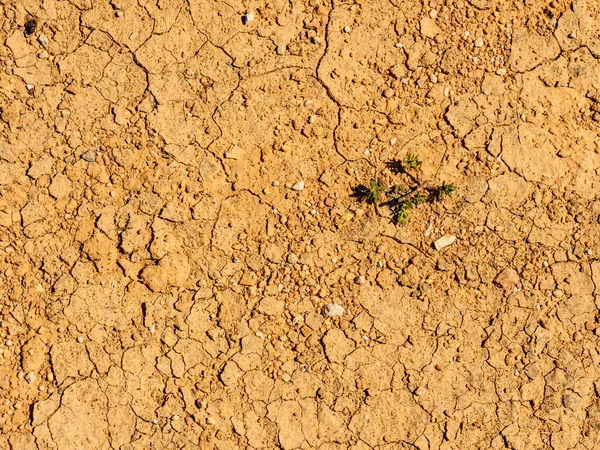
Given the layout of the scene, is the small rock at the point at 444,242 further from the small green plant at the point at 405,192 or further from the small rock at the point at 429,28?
the small rock at the point at 429,28

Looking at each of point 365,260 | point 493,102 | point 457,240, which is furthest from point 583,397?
point 493,102

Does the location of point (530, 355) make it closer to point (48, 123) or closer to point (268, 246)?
point (268, 246)

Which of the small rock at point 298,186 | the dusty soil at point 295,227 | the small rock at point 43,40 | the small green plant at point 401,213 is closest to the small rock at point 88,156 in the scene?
the dusty soil at point 295,227

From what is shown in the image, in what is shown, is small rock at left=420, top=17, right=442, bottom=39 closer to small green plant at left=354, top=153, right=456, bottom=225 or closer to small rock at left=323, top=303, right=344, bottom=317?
small green plant at left=354, top=153, right=456, bottom=225

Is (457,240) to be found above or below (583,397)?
above

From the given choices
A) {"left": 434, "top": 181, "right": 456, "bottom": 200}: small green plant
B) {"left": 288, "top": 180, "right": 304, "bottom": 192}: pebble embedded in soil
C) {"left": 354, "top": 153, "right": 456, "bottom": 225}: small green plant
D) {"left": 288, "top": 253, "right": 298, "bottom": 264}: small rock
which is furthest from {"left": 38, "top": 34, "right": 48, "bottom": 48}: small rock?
{"left": 434, "top": 181, "right": 456, "bottom": 200}: small green plant

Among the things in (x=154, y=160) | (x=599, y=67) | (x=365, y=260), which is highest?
(x=599, y=67)
